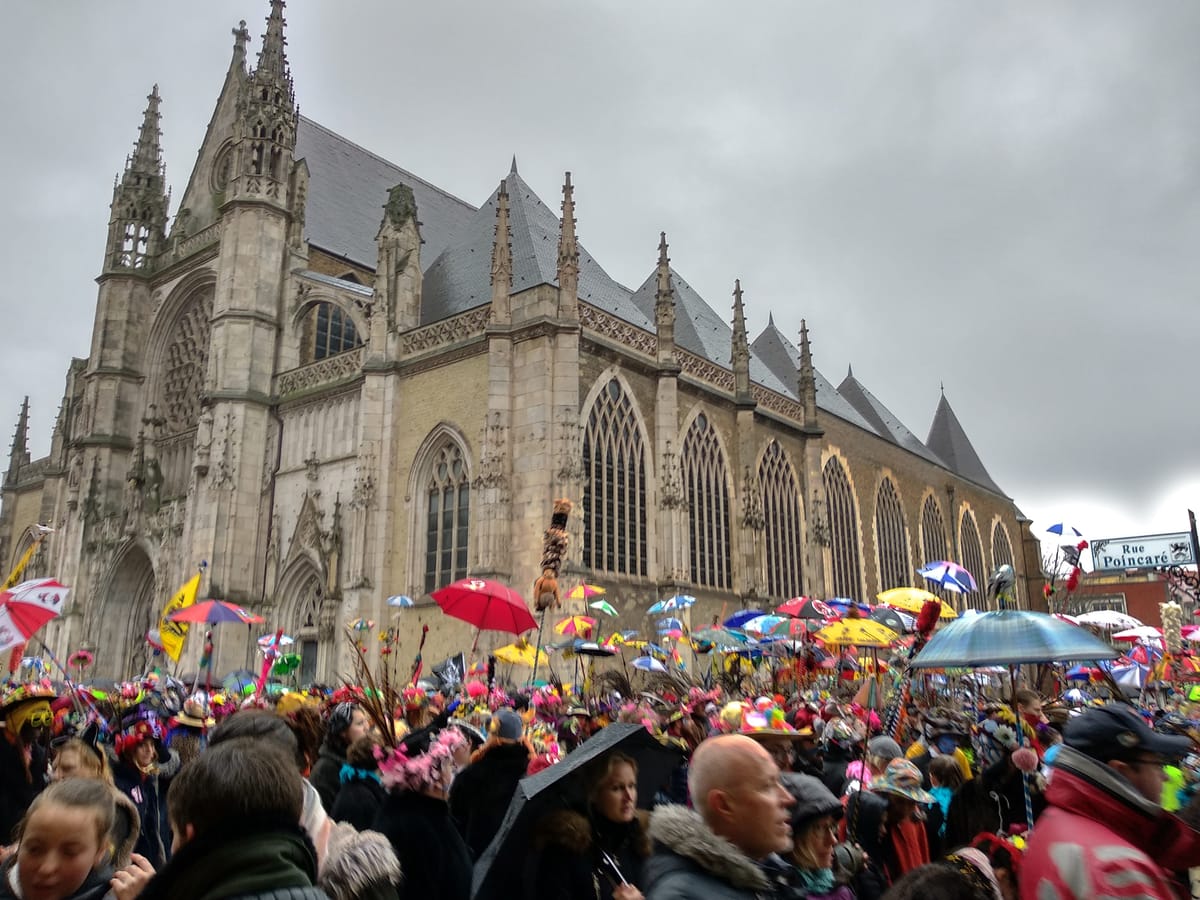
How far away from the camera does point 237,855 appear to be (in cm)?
215

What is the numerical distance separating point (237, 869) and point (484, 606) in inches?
373

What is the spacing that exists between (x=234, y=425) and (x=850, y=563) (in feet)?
65.3

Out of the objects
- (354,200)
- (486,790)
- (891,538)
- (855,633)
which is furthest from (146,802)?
(891,538)

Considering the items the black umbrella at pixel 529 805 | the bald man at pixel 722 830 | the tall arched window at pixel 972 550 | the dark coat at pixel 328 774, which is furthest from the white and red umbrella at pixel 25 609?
the tall arched window at pixel 972 550

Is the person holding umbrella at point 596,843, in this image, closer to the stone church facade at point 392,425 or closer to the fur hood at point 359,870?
the fur hood at point 359,870

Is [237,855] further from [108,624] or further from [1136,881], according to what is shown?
[108,624]

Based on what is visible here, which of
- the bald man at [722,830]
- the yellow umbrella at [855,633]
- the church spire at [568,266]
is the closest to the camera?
the bald man at [722,830]

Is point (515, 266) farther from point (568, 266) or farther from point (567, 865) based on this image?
point (567, 865)

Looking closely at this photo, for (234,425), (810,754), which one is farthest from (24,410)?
(810,754)

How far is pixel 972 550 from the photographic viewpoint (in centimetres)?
4028

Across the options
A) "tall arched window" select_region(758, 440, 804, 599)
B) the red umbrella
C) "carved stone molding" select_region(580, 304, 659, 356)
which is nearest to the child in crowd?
the red umbrella

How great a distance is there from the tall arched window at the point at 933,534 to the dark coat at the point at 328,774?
1325 inches

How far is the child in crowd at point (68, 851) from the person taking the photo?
2584 mm

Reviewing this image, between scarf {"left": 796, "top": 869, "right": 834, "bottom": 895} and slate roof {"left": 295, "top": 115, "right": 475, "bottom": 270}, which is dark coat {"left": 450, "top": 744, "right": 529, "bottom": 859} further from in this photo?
slate roof {"left": 295, "top": 115, "right": 475, "bottom": 270}
